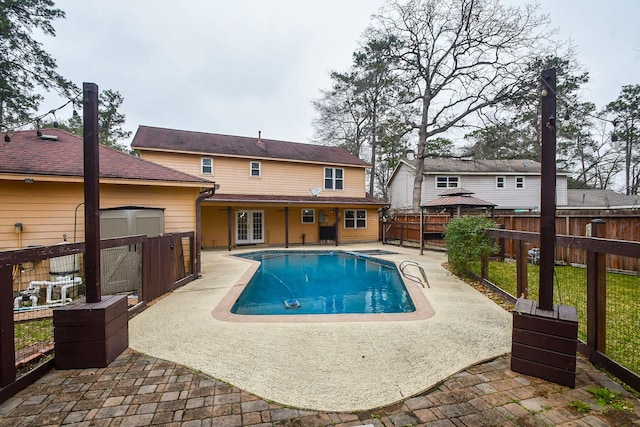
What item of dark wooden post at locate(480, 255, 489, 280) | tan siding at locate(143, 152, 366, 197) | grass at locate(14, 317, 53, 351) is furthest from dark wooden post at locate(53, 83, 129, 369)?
tan siding at locate(143, 152, 366, 197)

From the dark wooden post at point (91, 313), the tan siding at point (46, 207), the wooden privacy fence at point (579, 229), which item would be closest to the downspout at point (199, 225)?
the tan siding at point (46, 207)

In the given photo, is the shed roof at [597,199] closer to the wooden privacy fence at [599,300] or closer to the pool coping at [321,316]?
the pool coping at [321,316]

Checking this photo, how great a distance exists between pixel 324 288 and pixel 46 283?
5.59m

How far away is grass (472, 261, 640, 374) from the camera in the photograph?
324 centimetres

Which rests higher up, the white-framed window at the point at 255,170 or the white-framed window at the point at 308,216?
the white-framed window at the point at 255,170

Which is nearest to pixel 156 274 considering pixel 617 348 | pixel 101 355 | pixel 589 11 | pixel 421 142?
pixel 101 355

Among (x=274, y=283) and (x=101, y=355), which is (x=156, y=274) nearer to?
(x=101, y=355)

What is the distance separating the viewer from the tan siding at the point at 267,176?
46.7 ft

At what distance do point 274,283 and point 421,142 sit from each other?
14.4m

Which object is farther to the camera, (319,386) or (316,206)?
(316,206)

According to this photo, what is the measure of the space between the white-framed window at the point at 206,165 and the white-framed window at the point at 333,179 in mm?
6415

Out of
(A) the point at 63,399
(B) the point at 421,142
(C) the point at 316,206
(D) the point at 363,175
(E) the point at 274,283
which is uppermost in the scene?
(B) the point at 421,142

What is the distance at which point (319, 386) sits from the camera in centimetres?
252

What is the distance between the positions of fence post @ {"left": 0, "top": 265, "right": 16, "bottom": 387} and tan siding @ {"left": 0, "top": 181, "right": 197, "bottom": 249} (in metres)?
5.30
